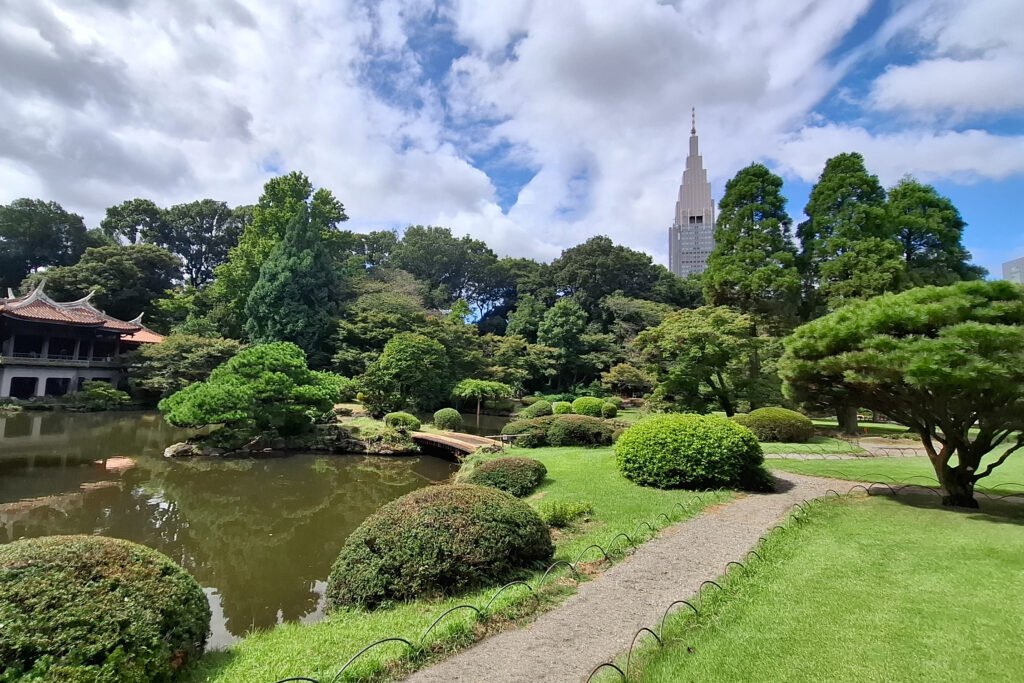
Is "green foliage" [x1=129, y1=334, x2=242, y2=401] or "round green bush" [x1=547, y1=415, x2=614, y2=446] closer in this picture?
"round green bush" [x1=547, y1=415, x2=614, y2=446]

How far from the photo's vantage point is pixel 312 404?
60.2 feet

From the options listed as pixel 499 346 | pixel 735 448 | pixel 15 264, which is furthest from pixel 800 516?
pixel 15 264

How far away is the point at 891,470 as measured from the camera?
1230 centimetres

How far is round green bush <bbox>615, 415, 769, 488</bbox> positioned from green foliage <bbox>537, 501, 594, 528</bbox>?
7.80ft

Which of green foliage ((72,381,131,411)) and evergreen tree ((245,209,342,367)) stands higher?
evergreen tree ((245,209,342,367))

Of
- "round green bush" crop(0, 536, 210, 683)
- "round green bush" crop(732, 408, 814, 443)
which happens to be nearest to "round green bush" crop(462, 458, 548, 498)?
"round green bush" crop(0, 536, 210, 683)

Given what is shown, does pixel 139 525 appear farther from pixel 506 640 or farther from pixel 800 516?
pixel 800 516

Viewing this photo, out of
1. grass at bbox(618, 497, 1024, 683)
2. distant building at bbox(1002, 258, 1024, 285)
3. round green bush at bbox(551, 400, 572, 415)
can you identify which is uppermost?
distant building at bbox(1002, 258, 1024, 285)

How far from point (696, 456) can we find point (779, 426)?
7.67 m

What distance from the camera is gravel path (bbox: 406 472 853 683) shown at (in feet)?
12.4

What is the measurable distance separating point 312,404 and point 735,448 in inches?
558

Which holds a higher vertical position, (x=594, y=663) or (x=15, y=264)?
(x=15, y=264)

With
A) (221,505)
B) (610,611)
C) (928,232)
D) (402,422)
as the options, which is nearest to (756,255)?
(928,232)

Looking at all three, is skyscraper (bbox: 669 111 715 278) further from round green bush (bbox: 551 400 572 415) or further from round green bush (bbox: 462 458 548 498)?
round green bush (bbox: 462 458 548 498)
